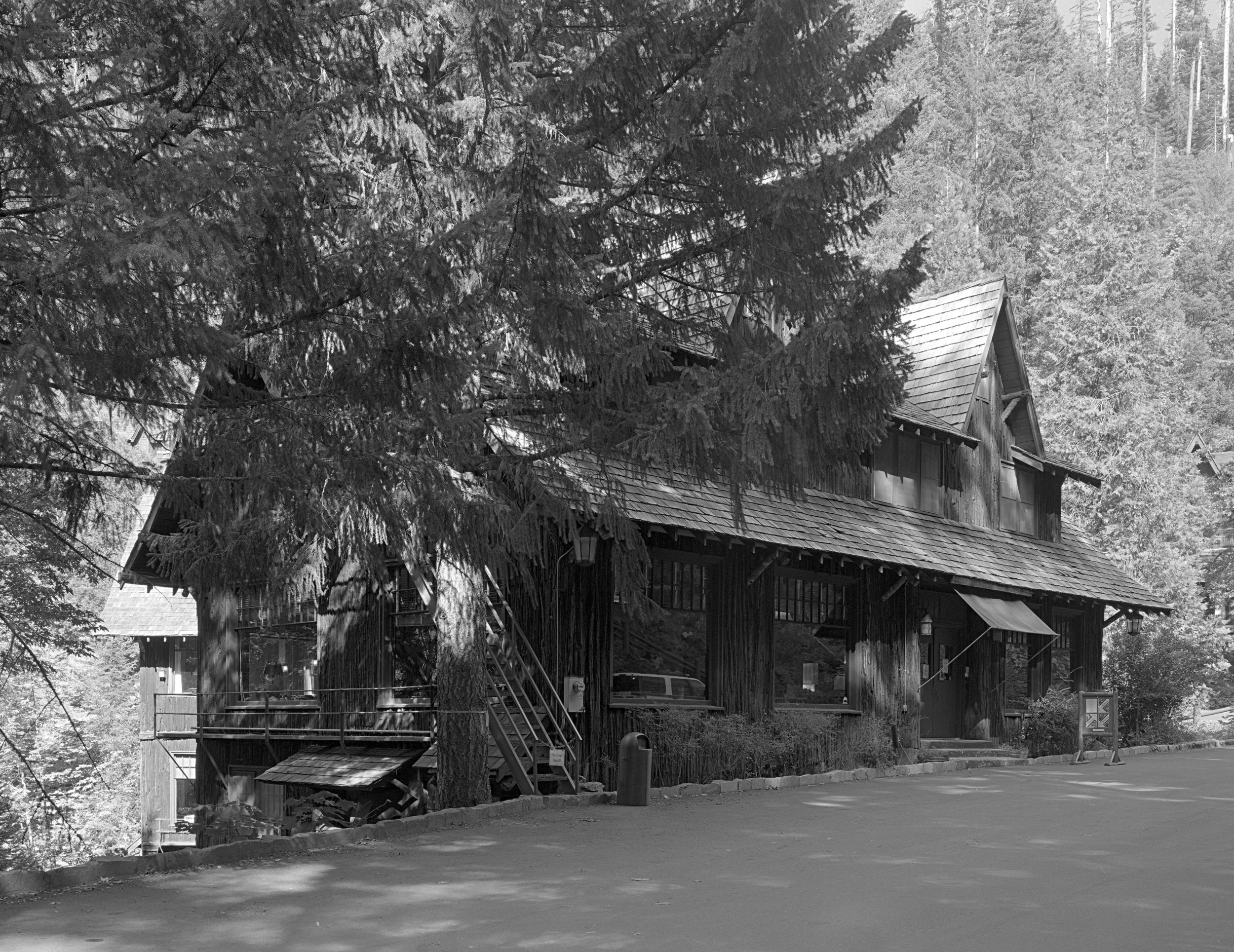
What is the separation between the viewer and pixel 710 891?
9.38 meters

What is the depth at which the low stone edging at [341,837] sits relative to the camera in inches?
368

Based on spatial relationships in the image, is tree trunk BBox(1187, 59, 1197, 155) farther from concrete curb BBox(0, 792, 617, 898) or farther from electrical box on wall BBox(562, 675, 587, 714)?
concrete curb BBox(0, 792, 617, 898)

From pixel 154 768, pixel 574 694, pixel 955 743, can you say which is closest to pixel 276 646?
pixel 574 694

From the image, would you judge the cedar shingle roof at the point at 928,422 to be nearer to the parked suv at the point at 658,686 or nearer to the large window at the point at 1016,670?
the large window at the point at 1016,670

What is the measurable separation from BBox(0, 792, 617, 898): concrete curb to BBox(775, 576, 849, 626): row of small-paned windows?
6.52 meters

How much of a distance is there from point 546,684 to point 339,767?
10.6 feet

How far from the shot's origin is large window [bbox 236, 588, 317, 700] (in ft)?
65.0

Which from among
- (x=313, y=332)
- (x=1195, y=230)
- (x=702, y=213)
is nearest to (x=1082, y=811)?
(x=702, y=213)

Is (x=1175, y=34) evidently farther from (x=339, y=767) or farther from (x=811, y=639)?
(x=339, y=767)

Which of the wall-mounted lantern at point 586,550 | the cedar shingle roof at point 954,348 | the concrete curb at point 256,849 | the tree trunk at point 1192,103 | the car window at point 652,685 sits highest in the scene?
the tree trunk at point 1192,103

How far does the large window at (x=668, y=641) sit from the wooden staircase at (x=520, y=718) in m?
1.20

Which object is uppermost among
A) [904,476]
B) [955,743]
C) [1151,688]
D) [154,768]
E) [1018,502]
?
[904,476]

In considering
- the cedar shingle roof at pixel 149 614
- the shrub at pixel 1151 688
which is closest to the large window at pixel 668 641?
the shrub at pixel 1151 688

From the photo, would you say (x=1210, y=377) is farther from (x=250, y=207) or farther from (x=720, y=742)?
(x=250, y=207)
